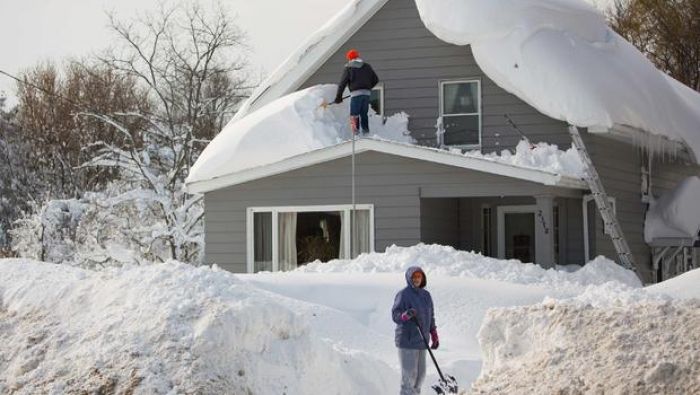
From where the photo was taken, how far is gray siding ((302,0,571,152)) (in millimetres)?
22906

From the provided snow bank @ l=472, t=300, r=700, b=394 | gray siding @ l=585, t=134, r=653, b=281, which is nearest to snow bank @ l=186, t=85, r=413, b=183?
gray siding @ l=585, t=134, r=653, b=281

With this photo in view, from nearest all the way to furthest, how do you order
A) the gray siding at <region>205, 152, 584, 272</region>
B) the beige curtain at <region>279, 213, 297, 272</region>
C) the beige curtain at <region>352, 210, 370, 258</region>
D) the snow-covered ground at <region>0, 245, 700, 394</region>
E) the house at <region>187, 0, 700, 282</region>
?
the snow-covered ground at <region>0, 245, 700, 394</region> < the gray siding at <region>205, 152, 584, 272</region> < the house at <region>187, 0, 700, 282</region> < the beige curtain at <region>352, 210, 370, 258</region> < the beige curtain at <region>279, 213, 297, 272</region>

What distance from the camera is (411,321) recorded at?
11586mm

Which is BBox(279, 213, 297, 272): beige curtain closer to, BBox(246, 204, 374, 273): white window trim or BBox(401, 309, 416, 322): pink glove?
BBox(246, 204, 374, 273): white window trim

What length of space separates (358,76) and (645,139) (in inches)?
221

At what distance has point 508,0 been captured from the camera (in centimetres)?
2241

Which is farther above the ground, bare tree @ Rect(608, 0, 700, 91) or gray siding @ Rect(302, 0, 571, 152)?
bare tree @ Rect(608, 0, 700, 91)

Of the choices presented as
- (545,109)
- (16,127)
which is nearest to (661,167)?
(545,109)

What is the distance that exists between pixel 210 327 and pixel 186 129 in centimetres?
2571

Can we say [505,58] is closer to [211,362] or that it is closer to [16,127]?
[211,362]

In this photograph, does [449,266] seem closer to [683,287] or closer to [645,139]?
[683,287]

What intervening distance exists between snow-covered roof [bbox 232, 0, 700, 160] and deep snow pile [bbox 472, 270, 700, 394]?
11.9 metres

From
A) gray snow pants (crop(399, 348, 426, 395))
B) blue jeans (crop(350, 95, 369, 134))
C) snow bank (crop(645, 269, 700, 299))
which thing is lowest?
gray snow pants (crop(399, 348, 426, 395))

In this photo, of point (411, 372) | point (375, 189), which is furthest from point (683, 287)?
point (375, 189)
